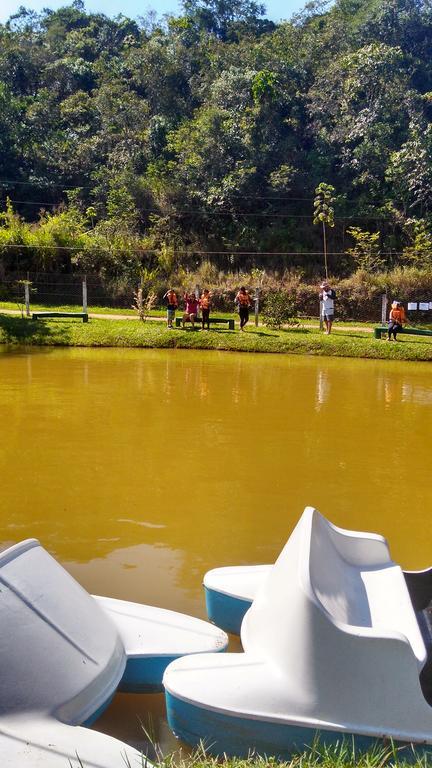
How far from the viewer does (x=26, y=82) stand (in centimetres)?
4756

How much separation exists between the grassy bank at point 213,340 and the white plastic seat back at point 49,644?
1525cm

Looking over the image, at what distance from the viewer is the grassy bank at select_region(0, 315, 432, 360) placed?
18.0 m

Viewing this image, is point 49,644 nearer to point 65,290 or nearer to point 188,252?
point 65,290

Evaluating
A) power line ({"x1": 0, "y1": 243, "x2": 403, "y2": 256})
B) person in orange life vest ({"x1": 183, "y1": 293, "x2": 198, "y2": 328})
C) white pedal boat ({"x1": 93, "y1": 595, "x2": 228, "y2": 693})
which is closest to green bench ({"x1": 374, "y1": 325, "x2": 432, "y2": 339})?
person in orange life vest ({"x1": 183, "y1": 293, "x2": 198, "y2": 328})

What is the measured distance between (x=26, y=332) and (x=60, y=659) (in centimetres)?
1702

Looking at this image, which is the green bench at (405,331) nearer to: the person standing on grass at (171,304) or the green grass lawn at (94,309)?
the person standing on grass at (171,304)

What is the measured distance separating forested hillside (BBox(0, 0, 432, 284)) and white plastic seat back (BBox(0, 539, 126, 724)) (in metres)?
25.3

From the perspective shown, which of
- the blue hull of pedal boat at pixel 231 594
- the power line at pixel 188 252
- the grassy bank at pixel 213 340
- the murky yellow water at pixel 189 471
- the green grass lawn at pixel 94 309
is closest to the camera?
the blue hull of pedal boat at pixel 231 594

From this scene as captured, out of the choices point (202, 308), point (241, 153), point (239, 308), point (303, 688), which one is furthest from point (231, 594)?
point (241, 153)

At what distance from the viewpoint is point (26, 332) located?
63.0 feet

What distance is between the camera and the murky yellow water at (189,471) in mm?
5242

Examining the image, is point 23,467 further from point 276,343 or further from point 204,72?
point 204,72

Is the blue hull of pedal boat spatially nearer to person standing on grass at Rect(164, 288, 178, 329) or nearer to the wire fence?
person standing on grass at Rect(164, 288, 178, 329)

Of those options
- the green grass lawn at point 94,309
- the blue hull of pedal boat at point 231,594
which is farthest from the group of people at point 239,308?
the blue hull of pedal boat at point 231,594
